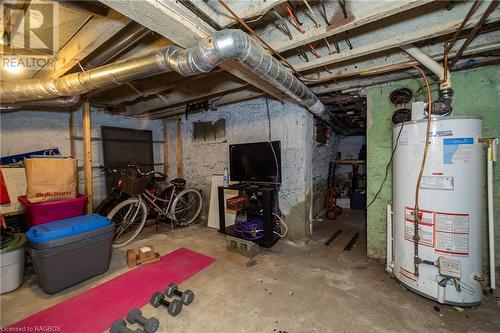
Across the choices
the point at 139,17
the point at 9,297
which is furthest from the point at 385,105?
the point at 9,297

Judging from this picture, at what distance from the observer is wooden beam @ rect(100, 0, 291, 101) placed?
1082mm

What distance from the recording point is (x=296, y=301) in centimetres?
180

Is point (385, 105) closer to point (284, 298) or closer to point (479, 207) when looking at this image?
point (479, 207)

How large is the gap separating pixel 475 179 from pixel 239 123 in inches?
116

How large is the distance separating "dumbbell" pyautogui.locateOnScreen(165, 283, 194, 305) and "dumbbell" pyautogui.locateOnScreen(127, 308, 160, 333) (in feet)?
0.89

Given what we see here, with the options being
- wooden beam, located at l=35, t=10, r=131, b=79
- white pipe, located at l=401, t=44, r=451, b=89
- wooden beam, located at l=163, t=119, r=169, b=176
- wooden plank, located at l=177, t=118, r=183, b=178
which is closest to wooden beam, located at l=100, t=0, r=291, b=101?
wooden beam, located at l=35, t=10, r=131, b=79

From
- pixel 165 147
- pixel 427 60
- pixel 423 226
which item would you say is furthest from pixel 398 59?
pixel 165 147

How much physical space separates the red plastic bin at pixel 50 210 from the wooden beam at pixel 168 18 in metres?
2.45

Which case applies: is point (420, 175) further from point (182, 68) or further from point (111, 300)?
point (111, 300)

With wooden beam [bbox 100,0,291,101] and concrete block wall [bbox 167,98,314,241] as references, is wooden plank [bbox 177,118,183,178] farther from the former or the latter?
wooden beam [bbox 100,0,291,101]

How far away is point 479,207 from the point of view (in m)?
1.69

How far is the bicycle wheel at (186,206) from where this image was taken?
367 centimetres

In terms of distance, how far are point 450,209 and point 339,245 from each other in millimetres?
1567

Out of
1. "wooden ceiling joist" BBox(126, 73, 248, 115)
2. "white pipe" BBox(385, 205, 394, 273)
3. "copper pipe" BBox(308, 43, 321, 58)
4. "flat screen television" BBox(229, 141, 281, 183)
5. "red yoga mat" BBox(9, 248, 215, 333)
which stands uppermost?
"wooden ceiling joist" BBox(126, 73, 248, 115)
